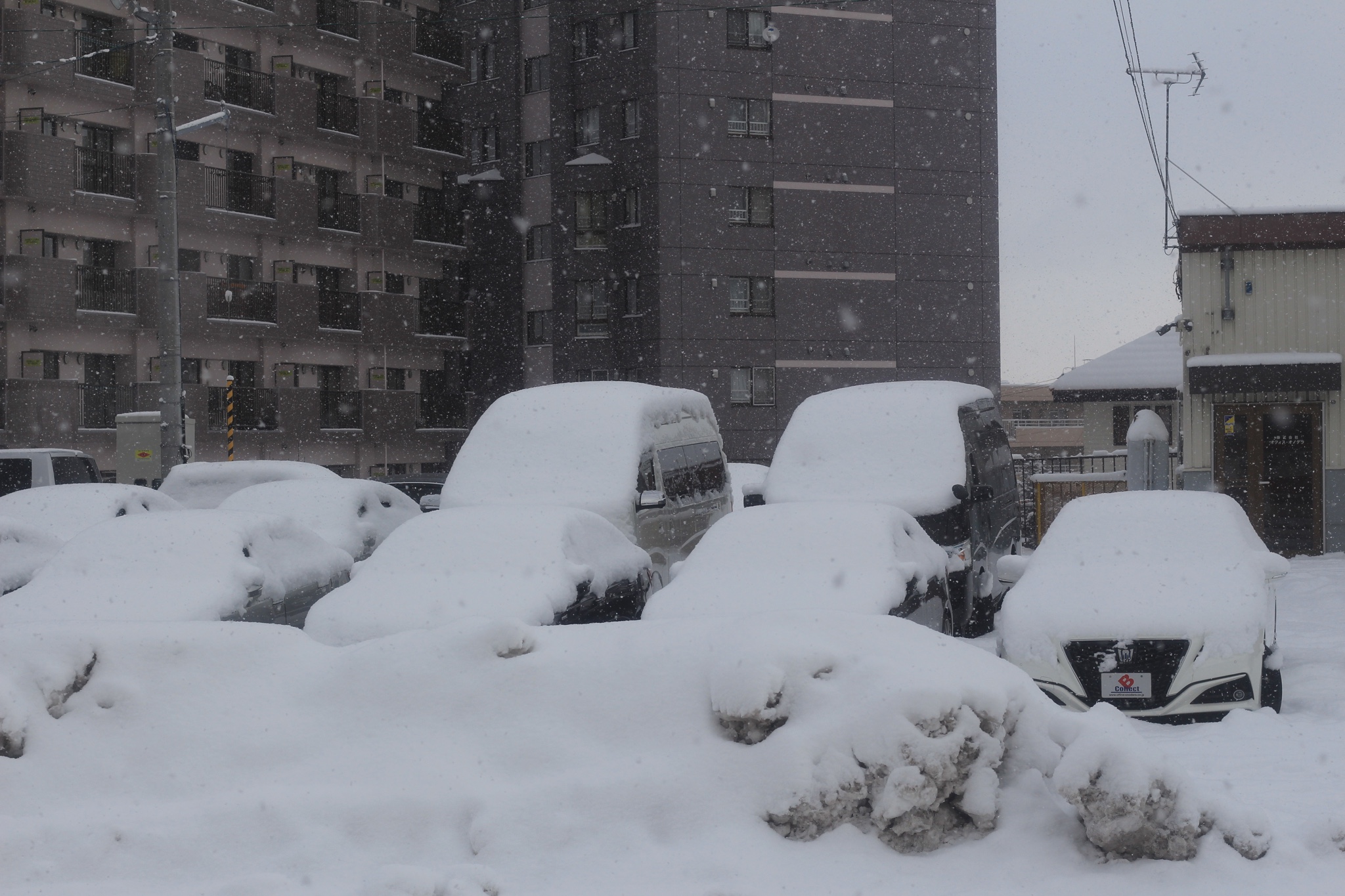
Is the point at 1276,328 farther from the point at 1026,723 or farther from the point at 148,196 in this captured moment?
the point at 148,196

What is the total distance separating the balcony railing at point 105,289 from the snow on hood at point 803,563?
2648 centimetres

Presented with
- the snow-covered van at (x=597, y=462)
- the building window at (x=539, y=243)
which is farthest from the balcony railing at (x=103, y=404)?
the snow-covered van at (x=597, y=462)

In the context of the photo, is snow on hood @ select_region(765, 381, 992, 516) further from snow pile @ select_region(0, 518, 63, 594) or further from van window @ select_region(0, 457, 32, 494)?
van window @ select_region(0, 457, 32, 494)

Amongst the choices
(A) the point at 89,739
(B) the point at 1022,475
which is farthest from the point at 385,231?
(A) the point at 89,739

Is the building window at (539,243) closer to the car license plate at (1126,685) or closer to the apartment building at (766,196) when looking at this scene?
the apartment building at (766,196)

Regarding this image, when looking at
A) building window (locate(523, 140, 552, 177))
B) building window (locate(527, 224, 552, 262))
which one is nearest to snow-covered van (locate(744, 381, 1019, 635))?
building window (locate(527, 224, 552, 262))

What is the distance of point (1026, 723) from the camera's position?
6.01m

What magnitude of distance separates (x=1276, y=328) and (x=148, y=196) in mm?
25750

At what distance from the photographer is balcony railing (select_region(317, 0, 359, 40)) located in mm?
38875

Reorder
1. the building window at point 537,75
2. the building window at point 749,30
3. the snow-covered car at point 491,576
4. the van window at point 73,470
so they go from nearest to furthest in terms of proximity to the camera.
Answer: the snow-covered car at point 491,576, the van window at point 73,470, the building window at point 749,30, the building window at point 537,75

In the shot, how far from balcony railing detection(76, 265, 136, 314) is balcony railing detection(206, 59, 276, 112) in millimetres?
5315

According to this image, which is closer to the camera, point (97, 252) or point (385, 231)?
point (97, 252)

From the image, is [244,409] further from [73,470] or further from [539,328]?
[73,470]

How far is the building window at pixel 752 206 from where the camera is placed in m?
38.6
